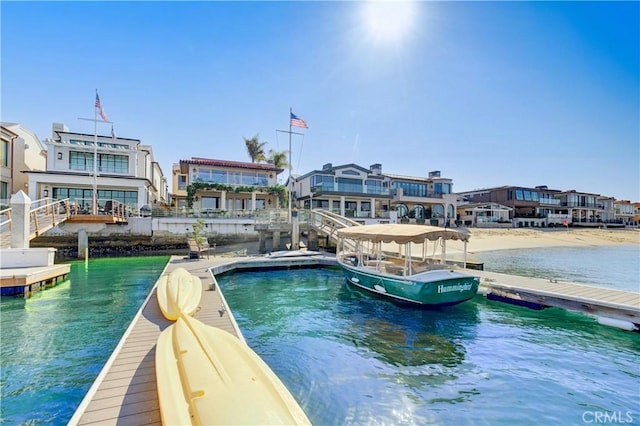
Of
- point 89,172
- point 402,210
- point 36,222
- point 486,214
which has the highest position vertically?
point 89,172

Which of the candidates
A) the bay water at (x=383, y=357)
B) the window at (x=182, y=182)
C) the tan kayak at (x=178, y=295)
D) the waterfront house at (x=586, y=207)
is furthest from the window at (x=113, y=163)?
the waterfront house at (x=586, y=207)

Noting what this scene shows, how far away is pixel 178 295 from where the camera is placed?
8695 millimetres

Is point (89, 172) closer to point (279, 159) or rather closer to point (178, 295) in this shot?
point (279, 159)

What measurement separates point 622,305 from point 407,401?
7.99m

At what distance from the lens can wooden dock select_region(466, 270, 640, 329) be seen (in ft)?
29.6

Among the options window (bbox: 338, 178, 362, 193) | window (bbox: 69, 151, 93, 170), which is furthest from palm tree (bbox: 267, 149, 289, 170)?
window (bbox: 69, 151, 93, 170)

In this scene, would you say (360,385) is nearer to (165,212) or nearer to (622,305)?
(622,305)

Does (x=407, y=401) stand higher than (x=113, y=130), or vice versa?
(x=113, y=130)

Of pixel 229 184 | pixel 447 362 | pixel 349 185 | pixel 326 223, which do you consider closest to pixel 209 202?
pixel 229 184

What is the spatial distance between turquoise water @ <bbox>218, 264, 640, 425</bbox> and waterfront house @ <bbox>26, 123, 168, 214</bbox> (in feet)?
82.4

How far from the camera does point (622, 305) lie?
8.93 metres

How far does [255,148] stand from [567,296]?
41913mm

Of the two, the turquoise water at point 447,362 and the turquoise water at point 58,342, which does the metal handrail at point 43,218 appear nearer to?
the turquoise water at point 58,342

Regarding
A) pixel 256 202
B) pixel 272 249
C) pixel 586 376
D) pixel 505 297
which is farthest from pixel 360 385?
pixel 256 202
